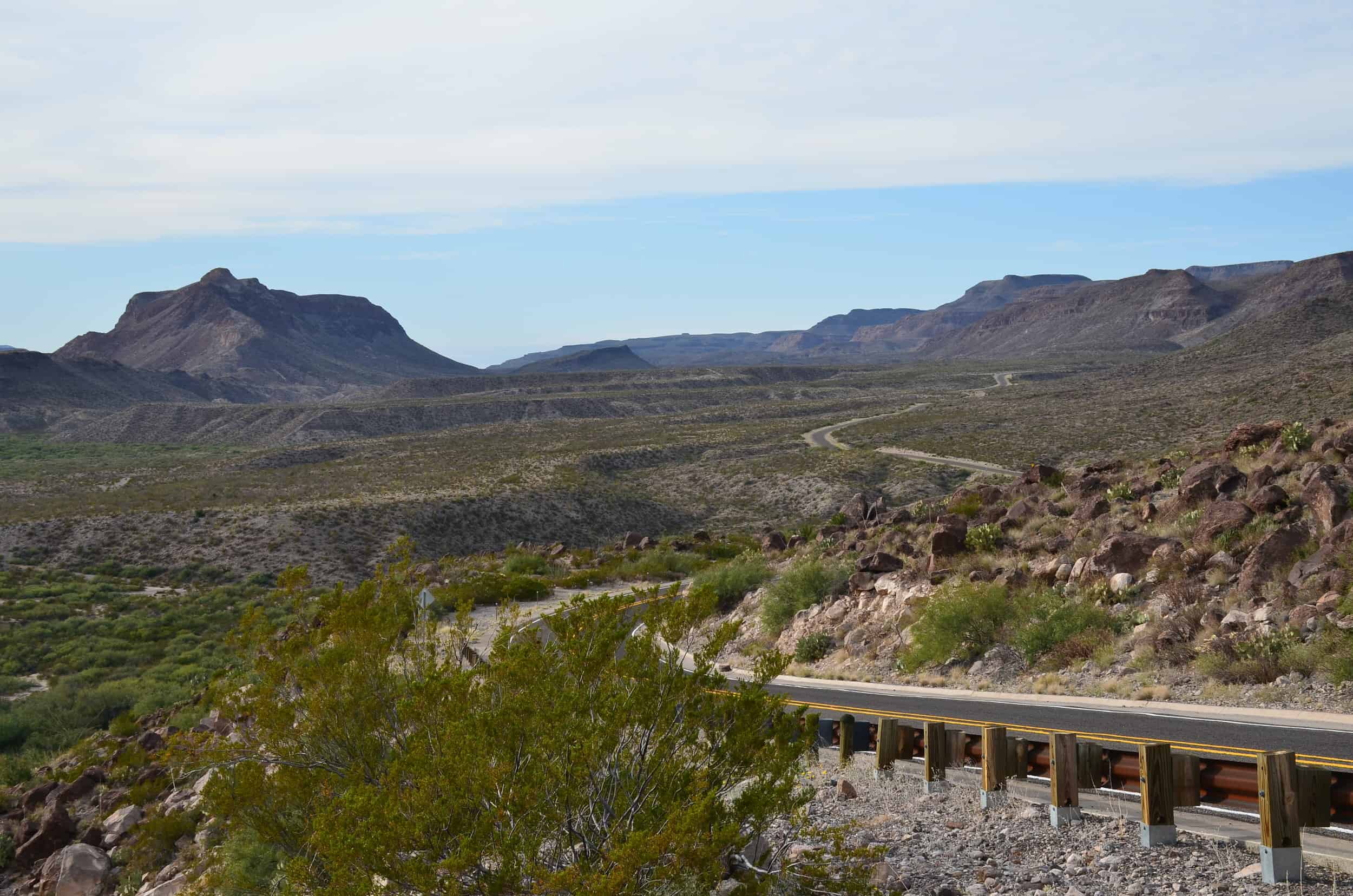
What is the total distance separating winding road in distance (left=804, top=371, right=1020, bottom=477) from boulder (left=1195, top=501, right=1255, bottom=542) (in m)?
39.4

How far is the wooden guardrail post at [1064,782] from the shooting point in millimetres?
8688

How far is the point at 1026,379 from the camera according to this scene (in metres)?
155

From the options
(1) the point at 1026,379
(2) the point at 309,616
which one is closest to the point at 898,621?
(2) the point at 309,616

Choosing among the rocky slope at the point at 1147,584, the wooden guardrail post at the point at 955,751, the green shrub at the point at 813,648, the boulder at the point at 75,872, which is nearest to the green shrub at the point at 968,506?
the rocky slope at the point at 1147,584

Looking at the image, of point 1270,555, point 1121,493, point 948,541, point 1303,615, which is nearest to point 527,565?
point 948,541

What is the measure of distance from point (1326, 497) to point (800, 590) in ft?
33.0

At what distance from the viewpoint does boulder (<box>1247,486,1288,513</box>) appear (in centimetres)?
1758

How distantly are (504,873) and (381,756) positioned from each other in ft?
12.2

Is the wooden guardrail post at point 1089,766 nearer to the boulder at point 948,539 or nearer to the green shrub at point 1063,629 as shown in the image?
the green shrub at point 1063,629

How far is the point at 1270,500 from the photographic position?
57.8 ft

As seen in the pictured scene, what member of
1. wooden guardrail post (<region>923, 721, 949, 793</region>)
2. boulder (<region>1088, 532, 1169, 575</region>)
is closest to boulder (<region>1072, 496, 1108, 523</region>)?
boulder (<region>1088, 532, 1169, 575</region>)

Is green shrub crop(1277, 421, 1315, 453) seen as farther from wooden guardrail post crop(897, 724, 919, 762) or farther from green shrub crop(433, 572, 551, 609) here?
green shrub crop(433, 572, 551, 609)

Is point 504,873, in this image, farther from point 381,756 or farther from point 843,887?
point 381,756

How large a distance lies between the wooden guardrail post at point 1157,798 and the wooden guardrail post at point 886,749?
313 cm
